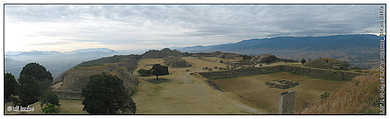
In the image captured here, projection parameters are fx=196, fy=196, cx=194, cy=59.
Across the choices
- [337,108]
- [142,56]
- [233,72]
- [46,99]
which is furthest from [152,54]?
[337,108]

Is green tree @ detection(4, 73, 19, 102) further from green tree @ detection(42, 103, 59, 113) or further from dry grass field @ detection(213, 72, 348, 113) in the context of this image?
dry grass field @ detection(213, 72, 348, 113)

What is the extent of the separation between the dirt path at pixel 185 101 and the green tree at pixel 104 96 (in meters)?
1.74

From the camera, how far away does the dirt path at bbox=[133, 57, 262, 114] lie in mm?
9969

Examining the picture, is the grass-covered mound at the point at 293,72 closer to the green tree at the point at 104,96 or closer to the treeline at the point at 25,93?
the green tree at the point at 104,96

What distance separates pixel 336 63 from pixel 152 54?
40780mm

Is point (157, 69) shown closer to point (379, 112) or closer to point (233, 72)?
point (233, 72)

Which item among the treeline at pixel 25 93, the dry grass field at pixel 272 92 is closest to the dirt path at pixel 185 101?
the dry grass field at pixel 272 92

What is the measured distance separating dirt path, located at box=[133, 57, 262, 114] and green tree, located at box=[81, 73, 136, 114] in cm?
174

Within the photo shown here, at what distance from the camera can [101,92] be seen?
7.84 metres

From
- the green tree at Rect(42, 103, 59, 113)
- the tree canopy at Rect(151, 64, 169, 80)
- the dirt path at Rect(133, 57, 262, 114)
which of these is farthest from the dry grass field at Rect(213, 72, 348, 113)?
the green tree at Rect(42, 103, 59, 113)

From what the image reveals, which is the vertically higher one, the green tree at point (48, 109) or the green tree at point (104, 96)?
the green tree at point (104, 96)

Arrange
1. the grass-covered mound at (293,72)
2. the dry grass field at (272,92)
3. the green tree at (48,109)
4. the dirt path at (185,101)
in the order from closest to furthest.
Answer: the green tree at (48,109), the dirt path at (185,101), the dry grass field at (272,92), the grass-covered mound at (293,72)

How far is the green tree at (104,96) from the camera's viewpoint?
7.71 meters

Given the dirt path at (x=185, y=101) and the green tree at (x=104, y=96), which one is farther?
the dirt path at (x=185, y=101)
